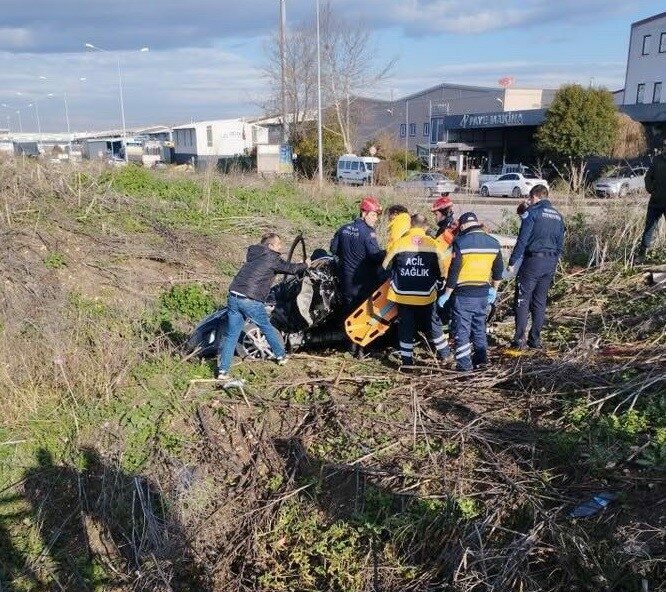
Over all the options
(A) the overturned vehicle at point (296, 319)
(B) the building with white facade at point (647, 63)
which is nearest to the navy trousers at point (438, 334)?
(A) the overturned vehicle at point (296, 319)

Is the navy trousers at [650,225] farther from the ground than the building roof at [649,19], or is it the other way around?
the building roof at [649,19]

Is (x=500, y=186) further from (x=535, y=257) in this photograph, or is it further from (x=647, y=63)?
(x=535, y=257)

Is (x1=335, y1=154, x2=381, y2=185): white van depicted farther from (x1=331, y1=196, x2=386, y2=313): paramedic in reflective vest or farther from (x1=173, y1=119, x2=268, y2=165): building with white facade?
(x1=173, y1=119, x2=268, y2=165): building with white facade

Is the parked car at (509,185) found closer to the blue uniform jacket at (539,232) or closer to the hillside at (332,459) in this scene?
the hillside at (332,459)

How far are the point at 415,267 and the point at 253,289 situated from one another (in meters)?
1.60

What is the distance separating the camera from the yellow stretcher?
6164mm

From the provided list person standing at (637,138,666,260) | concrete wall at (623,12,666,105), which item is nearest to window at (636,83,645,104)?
concrete wall at (623,12,666,105)

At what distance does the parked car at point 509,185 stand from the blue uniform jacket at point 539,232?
1000 inches

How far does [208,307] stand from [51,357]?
2.57m

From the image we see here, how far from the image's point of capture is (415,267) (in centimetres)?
578

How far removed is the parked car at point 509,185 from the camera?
99.9 ft

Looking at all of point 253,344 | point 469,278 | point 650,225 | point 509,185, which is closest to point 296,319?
point 253,344

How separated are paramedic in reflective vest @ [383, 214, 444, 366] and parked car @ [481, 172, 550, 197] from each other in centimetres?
2622

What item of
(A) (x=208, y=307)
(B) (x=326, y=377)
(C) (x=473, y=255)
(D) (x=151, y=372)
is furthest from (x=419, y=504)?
(A) (x=208, y=307)
